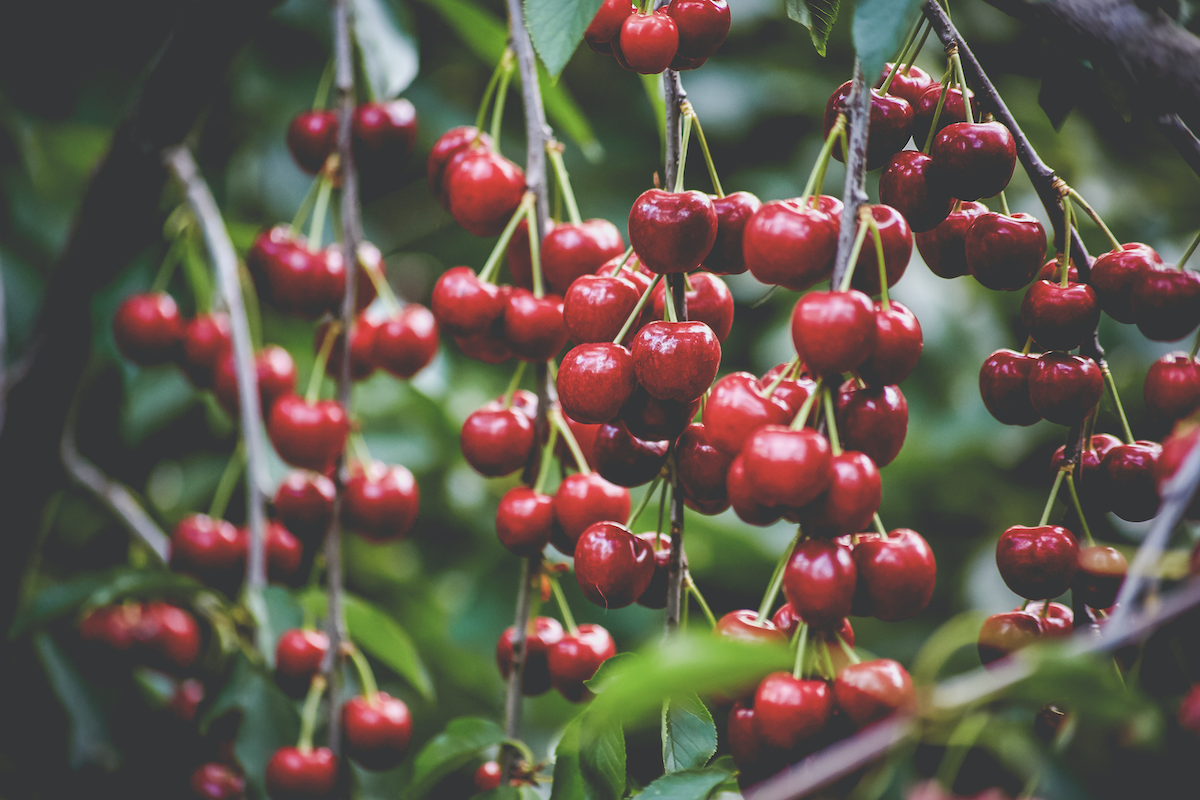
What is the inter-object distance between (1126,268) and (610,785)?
1.37ft

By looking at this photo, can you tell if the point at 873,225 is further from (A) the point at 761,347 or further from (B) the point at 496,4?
(B) the point at 496,4

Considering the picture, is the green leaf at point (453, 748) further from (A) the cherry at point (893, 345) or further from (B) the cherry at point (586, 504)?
(A) the cherry at point (893, 345)

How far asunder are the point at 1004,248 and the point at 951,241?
5 centimetres

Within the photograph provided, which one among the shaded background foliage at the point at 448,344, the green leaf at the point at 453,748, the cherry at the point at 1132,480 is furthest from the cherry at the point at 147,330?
the cherry at the point at 1132,480

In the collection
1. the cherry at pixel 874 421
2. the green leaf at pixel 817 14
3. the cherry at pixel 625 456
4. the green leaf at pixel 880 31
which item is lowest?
the cherry at pixel 625 456

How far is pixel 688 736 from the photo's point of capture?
1.58 ft

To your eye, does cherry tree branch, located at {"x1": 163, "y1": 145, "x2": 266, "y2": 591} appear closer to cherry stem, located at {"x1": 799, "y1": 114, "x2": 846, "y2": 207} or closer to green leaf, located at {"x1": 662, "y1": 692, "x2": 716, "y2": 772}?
Result: green leaf, located at {"x1": 662, "y1": 692, "x2": 716, "y2": 772}

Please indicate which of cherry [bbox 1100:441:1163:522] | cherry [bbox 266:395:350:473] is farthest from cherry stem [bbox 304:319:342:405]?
cherry [bbox 1100:441:1163:522]

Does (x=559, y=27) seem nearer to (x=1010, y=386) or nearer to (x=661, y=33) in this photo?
(x=661, y=33)

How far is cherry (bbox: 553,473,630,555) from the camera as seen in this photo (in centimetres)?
58

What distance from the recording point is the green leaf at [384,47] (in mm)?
883

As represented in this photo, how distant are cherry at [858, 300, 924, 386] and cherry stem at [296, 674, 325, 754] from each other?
0.57 metres

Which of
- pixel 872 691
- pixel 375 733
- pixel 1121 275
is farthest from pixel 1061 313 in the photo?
pixel 375 733

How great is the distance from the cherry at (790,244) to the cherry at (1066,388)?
0.56 feet
